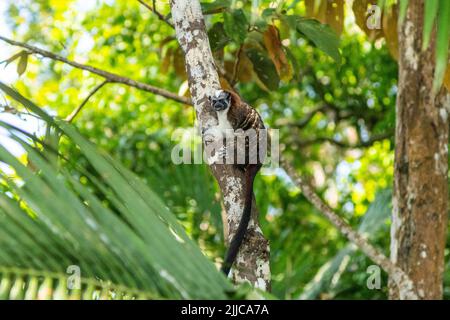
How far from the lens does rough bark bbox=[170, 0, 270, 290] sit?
2.17 metres

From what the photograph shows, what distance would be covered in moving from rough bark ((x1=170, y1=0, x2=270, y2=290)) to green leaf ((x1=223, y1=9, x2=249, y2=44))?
89cm

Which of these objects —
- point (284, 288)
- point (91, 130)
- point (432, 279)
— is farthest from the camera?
point (91, 130)

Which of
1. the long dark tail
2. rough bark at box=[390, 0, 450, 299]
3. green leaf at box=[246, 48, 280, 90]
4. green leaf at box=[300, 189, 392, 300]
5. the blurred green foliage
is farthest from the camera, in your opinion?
the blurred green foliage

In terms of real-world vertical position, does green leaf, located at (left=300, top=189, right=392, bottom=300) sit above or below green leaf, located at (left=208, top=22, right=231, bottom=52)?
below

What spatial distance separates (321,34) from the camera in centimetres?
362

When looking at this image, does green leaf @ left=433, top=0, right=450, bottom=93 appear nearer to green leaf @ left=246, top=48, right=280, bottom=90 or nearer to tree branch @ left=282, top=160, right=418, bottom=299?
tree branch @ left=282, top=160, right=418, bottom=299

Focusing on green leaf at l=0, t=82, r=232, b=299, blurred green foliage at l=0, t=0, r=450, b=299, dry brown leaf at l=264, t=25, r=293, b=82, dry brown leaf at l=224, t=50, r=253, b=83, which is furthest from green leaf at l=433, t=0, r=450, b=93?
blurred green foliage at l=0, t=0, r=450, b=299

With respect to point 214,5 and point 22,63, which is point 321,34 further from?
point 22,63

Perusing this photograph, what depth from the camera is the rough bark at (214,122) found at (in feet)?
7.11

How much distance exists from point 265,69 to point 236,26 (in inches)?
22.6

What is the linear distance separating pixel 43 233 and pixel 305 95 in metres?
7.07

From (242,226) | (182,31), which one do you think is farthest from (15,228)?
(182,31)

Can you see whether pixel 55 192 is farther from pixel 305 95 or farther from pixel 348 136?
pixel 348 136
